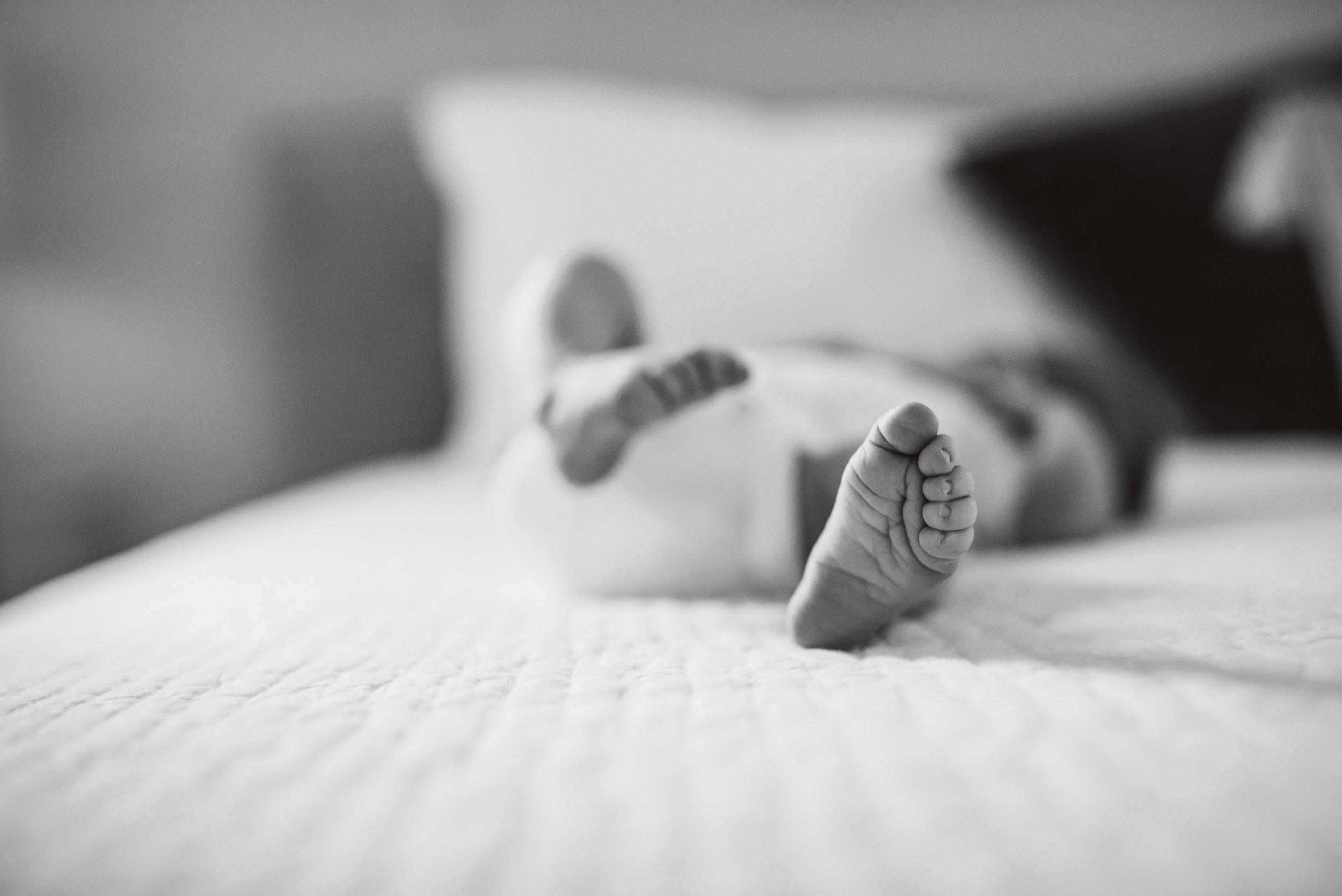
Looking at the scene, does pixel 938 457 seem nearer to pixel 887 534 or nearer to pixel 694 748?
pixel 887 534

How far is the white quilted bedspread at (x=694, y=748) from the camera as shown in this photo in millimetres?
257

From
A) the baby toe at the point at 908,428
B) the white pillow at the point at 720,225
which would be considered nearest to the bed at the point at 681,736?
the baby toe at the point at 908,428

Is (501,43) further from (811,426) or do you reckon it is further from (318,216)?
(811,426)

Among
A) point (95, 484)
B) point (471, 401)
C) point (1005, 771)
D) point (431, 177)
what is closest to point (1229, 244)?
point (471, 401)

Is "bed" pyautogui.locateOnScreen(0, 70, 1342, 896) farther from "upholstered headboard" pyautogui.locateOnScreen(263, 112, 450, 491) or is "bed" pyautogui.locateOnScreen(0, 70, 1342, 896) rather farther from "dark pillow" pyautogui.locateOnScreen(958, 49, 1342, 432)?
"upholstered headboard" pyautogui.locateOnScreen(263, 112, 450, 491)

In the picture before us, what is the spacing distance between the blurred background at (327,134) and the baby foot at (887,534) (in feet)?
4.90

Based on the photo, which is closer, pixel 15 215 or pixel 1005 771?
pixel 1005 771

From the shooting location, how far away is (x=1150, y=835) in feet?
0.85

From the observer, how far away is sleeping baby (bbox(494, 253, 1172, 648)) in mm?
434

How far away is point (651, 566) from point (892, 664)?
0.23 meters

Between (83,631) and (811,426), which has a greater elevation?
(811,426)

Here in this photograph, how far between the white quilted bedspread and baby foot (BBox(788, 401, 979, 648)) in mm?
21

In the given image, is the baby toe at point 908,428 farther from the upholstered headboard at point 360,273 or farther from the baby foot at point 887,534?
the upholstered headboard at point 360,273

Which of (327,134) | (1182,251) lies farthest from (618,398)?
(327,134)
